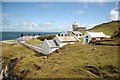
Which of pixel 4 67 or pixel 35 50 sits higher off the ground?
pixel 35 50

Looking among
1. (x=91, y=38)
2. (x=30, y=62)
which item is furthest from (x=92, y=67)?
(x=91, y=38)

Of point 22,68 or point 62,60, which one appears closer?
point 62,60

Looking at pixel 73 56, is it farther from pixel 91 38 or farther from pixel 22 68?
pixel 91 38

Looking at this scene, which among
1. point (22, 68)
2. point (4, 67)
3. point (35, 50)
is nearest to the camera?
point (22, 68)

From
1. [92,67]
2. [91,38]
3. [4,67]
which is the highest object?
[91,38]

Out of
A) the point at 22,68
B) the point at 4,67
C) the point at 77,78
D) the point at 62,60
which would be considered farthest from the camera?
the point at 4,67

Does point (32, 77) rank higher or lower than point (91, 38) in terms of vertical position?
lower

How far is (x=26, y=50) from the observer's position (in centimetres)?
5681

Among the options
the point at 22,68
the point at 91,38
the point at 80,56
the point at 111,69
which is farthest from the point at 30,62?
the point at 91,38

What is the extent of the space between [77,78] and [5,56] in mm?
31272

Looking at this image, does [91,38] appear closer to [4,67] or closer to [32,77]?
[4,67]

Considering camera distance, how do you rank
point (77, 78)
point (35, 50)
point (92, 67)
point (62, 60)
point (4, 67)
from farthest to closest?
point (35, 50) → point (4, 67) → point (62, 60) → point (92, 67) → point (77, 78)

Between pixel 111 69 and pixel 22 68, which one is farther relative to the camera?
pixel 22 68

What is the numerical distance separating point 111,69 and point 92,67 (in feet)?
9.06
